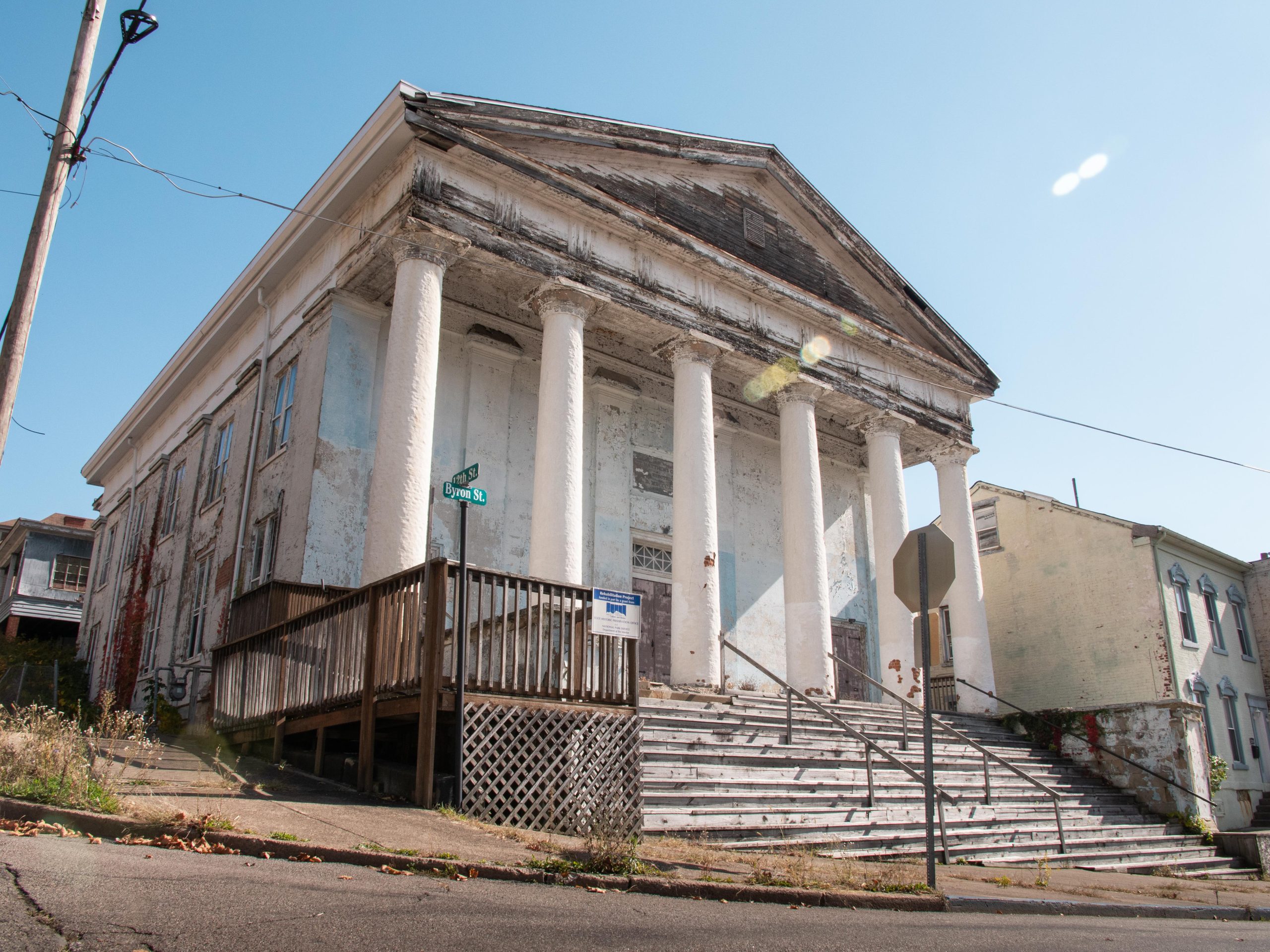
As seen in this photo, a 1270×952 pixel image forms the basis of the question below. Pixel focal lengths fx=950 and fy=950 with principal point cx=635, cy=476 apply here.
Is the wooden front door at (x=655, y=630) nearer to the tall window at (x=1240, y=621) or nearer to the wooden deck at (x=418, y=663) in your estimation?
the wooden deck at (x=418, y=663)

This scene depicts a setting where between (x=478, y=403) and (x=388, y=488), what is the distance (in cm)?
530

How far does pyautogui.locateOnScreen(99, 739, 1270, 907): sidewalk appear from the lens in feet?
20.4

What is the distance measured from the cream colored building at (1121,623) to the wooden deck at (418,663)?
17.7 m

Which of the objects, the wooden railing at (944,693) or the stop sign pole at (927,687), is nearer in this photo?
the stop sign pole at (927,687)

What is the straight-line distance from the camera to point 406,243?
13.8 m

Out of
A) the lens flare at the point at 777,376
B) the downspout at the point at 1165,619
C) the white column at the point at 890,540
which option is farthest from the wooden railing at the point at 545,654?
the downspout at the point at 1165,619

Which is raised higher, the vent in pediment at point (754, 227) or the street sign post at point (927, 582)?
the vent in pediment at point (754, 227)

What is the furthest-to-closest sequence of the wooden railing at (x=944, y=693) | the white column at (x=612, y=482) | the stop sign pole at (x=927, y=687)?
the wooden railing at (x=944, y=693), the white column at (x=612, y=482), the stop sign pole at (x=927, y=687)

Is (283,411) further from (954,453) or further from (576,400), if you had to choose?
(954,453)

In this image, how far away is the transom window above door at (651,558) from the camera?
19.2 m

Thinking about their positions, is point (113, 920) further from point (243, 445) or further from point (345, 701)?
point (243, 445)

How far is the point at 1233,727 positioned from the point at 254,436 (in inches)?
994

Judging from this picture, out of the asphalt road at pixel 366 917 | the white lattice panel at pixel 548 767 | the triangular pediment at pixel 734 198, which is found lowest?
the asphalt road at pixel 366 917

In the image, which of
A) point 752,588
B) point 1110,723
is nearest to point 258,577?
point 752,588
